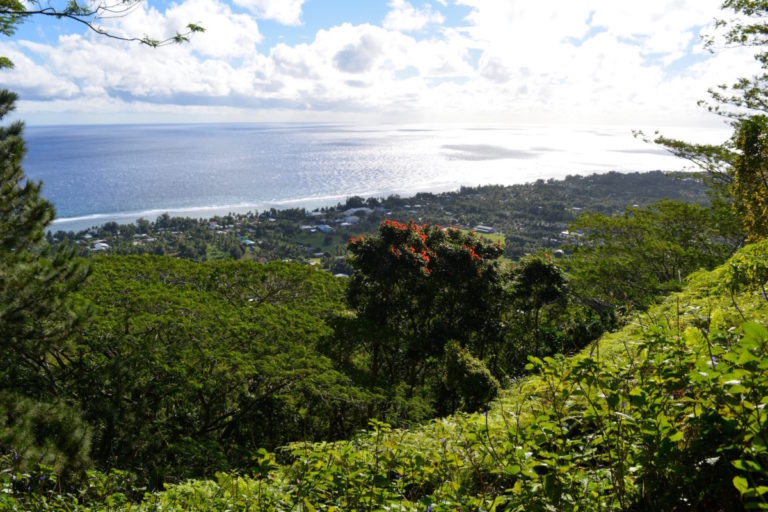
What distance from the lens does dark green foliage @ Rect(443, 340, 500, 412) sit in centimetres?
915

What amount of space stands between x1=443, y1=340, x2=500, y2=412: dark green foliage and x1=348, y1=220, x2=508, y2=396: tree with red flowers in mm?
1244

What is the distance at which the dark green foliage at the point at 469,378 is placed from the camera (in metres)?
9.15

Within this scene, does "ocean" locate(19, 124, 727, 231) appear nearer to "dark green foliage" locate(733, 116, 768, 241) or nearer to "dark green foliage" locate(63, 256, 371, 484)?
"dark green foliage" locate(63, 256, 371, 484)

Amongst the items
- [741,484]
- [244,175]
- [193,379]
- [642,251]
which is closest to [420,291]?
[193,379]

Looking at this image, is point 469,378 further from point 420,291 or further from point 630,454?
point 630,454

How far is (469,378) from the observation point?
9211mm

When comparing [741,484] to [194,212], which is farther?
[194,212]

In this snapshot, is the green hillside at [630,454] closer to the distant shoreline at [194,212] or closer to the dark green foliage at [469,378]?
the dark green foliage at [469,378]

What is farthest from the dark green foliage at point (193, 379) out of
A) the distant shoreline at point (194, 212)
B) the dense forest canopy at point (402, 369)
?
the distant shoreline at point (194, 212)

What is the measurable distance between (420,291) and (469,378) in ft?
11.6

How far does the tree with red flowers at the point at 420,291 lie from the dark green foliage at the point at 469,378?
49.0 inches

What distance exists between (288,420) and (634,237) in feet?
43.9

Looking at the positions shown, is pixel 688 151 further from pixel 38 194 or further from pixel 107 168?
pixel 107 168

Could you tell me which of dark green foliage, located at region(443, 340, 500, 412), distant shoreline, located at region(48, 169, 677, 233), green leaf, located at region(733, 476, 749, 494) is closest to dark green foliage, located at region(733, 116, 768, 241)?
dark green foliage, located at region(443, 340, 500, 412)
